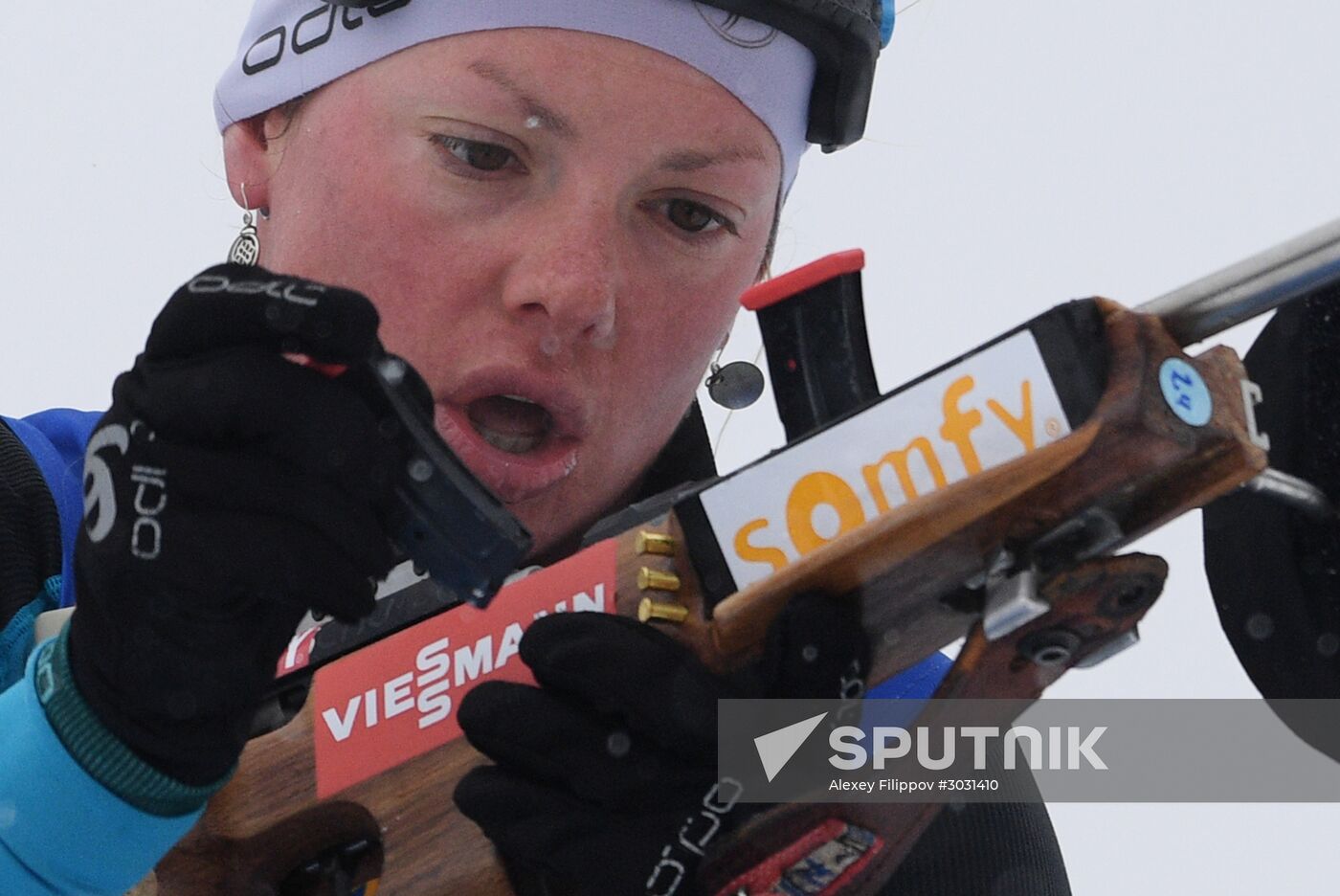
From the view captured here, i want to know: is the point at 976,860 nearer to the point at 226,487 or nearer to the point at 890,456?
the point at 890,456

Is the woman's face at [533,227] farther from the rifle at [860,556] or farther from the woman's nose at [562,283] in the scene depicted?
the rifle at [860,556]

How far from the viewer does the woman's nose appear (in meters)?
1.40

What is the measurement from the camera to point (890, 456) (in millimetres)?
1058

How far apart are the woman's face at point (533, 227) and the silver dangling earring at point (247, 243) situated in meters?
0.08

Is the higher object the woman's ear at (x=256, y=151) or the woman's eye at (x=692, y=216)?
the woman's eye at (x=692, y=216)

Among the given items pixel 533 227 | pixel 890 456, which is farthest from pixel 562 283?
pixel 890 456

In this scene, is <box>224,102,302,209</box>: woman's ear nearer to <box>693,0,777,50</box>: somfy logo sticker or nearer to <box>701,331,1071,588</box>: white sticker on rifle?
<box>693,0,777,50</box>: somfy logo sticker

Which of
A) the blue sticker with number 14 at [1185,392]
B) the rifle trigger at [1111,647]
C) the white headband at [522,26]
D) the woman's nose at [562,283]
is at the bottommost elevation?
the rifle trigger at [1111,647]

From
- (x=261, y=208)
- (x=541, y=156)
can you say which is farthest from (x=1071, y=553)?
(x=261, y=208)

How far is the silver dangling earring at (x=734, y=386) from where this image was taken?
1.75 metres

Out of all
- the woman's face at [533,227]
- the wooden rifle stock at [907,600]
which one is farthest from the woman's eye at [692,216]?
the wooden rifle stock at [907,600]

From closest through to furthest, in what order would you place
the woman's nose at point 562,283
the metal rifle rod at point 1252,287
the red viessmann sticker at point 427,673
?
the metal rifle rod at point 1252,287, the red viessmann sticker at point 427,673, the woman's nose at point 562,283

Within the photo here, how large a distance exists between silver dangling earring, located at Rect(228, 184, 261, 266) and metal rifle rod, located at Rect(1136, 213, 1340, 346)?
2.98ft

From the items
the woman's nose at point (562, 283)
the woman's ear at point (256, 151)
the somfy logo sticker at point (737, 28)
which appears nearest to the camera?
the woman's nose at point (562, 283)
